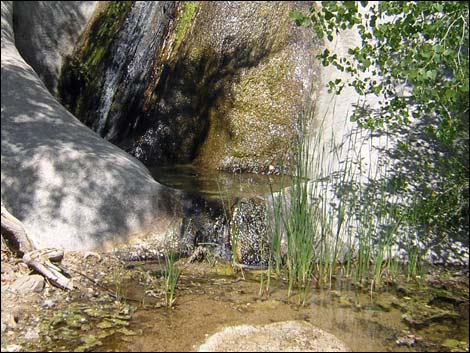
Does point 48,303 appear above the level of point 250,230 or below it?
below

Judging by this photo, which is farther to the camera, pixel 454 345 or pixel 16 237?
pixel 16 237

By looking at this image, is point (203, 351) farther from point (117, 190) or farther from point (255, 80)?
point (255, 80)

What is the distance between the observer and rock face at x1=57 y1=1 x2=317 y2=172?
712cm

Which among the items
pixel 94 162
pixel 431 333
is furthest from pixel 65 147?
pixel 431 333

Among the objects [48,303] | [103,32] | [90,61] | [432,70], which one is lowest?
[48,303]

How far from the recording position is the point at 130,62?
8539 mm

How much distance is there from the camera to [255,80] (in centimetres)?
730

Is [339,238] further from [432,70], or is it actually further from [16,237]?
[16,237]

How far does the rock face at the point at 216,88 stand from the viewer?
712 centimetres

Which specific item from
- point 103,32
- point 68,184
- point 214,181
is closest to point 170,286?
point 68,184

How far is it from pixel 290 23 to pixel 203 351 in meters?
5.07

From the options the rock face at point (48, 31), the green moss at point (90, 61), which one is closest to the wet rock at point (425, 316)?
the green moss at point (90, 61)

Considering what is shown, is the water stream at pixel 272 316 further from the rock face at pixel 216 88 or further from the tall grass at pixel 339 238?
the rock face at pixel 216 88

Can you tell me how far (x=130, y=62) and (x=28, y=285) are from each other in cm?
514
